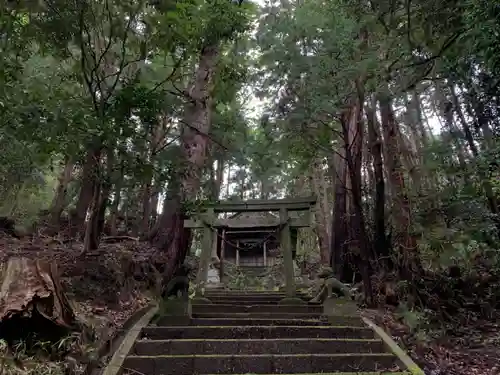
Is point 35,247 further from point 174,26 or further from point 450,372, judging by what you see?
point 450,372

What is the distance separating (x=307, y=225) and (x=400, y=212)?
6.60ft

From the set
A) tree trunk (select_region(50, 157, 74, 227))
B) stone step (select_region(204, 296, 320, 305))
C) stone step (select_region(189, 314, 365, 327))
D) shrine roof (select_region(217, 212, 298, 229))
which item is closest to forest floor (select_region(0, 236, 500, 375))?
stone step (select_region(189, 314, 365, 327))

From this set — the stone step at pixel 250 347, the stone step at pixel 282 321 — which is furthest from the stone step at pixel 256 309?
the stone step at pixel 250 347

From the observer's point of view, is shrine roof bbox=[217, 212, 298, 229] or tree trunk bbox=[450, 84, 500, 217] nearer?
tree trunk bbox=[450, 84, 500, 217]

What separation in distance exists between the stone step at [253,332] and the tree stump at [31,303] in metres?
1.47

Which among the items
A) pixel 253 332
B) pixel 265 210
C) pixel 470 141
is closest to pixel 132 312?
pixel 253 332

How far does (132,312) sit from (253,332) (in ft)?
6.25

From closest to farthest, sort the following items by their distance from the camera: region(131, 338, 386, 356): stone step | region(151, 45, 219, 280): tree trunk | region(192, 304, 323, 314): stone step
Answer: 1. region(131, 338, 386, 356): stone step
2. region(192, 304, 323, 314): stone step
3. region(151, 45, 219, 280): tree trunk

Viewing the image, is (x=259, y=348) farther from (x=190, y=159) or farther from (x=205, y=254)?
(x=190, y=159)

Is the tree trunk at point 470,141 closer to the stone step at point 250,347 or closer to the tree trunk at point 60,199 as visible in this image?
the stone step at point 250,347

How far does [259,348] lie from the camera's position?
502cm

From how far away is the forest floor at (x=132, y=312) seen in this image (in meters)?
5.43

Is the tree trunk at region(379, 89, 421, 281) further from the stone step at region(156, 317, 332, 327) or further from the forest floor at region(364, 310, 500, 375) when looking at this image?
the stone step at region(156, 317, 332, 327)

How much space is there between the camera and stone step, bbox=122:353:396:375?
456 cm
